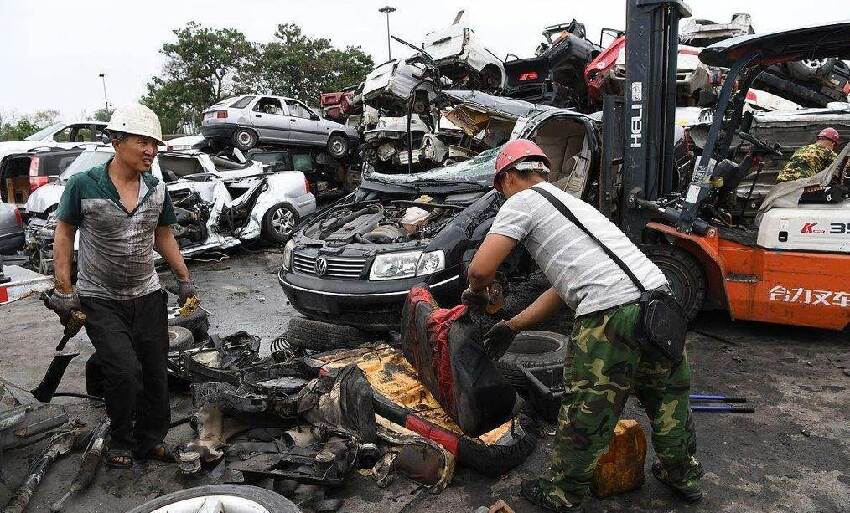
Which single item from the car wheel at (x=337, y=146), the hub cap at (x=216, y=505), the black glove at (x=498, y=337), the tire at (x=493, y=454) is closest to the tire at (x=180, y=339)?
the hub cap at (x=216, y=505)

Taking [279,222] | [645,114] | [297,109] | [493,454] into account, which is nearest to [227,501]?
[493,454]

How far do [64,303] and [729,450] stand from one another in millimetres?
3612

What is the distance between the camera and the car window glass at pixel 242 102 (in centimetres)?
1252

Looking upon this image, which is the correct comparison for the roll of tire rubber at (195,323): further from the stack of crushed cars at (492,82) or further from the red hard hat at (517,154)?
the stack of crushed cars at (492,82)

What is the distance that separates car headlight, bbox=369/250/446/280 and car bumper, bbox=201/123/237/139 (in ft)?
29.9

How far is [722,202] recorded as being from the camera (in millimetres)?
5184

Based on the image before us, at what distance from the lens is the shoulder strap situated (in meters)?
2.38

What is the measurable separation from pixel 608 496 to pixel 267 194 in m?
7.55

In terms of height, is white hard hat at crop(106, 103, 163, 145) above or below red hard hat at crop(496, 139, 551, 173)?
above

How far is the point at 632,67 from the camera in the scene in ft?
16.7

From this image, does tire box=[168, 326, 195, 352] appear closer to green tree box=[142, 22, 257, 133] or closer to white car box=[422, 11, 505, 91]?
white car box=[422, 11, 505, 91]

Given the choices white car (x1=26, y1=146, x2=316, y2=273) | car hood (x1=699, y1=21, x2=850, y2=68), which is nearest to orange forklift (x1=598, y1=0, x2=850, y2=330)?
car hood (x1=699, y1=21, x2=850, y2=68)

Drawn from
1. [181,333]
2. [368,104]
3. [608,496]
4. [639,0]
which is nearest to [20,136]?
[368,104]

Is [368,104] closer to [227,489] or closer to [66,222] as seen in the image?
[66,222]
